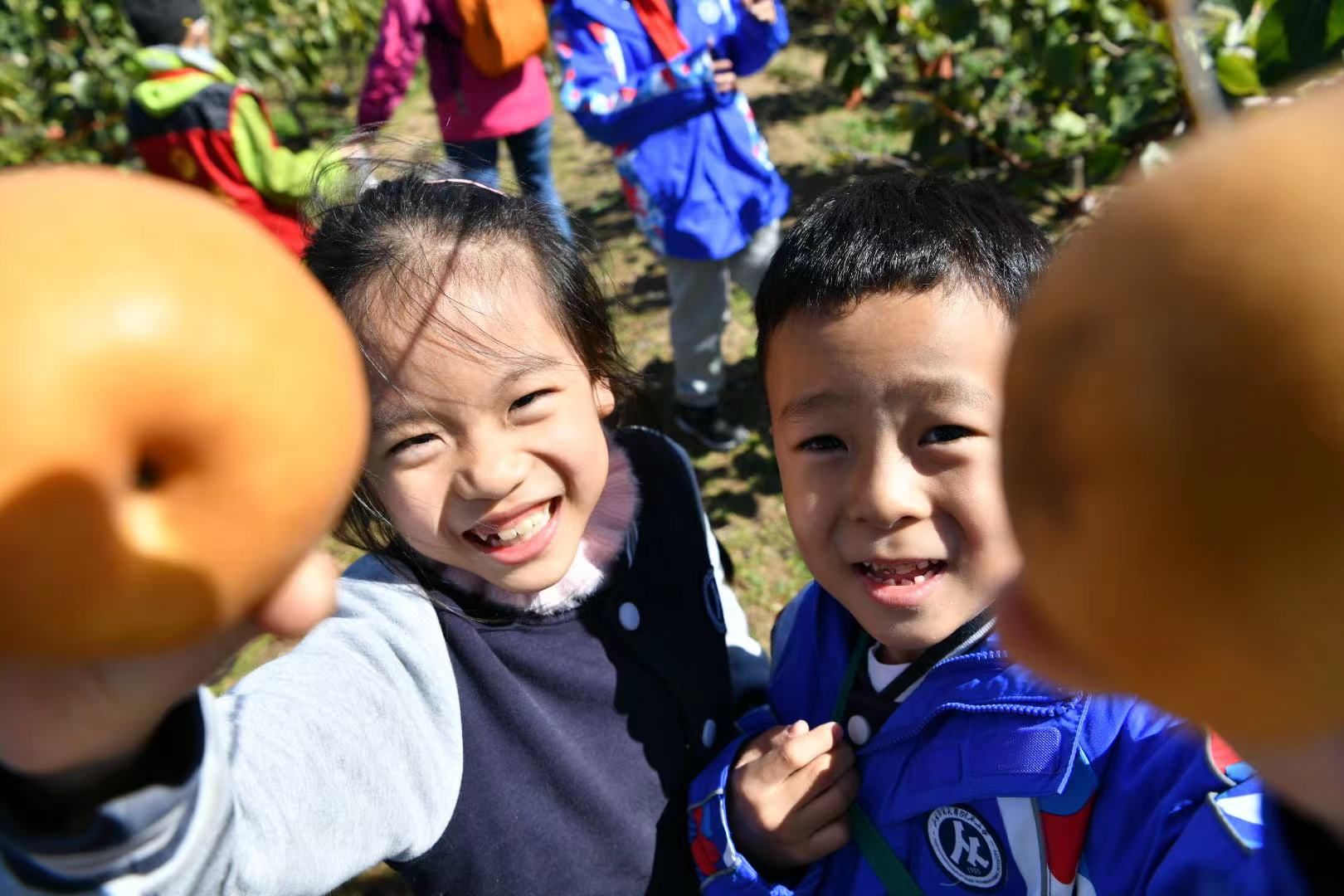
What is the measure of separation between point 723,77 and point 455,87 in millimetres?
1413

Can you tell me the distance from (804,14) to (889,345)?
736 centimetres

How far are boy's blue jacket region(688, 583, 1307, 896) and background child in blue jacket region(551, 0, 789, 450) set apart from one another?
2069 mm

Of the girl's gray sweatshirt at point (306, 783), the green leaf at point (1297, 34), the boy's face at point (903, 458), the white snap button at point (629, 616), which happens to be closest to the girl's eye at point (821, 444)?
the boy's face at point (903, 458)

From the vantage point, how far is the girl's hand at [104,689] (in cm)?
57

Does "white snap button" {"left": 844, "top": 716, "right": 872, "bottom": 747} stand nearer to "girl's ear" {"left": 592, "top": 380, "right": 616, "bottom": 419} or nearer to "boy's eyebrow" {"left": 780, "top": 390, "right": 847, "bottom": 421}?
"boy's eyebrow" {"left": 780, "top": 390, "right": 847, "bottom": 421}

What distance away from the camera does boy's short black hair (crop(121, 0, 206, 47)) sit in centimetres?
339

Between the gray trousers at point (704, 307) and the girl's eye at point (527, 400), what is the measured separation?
1.99 metres

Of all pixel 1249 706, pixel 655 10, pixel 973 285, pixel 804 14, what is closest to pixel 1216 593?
pixel 1249 706

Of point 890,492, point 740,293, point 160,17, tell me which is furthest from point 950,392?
Answer: point 160,17

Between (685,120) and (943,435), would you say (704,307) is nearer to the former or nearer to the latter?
(685,120)

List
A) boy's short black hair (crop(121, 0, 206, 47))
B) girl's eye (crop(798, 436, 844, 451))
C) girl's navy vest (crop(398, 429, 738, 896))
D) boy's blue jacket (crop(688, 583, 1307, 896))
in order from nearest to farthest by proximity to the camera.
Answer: boy's blue jacket (crop(688, 583, 1307, 896)), girl's eye (crop(798, 436, 844, 451)), girl's navy vest (crop(398, 429, 738, 896)), boy's short black hair (crop(121, 0, 206, 47))

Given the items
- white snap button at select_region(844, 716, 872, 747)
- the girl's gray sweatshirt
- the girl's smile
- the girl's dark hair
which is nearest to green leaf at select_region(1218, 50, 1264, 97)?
the girl's dark hair

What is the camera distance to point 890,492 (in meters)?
0.98

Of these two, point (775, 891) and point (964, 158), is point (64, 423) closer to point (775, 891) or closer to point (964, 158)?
point (775, 891)
